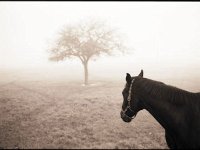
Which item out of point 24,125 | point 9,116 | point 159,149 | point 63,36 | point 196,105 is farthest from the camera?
point 63,36

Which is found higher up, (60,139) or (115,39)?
(115,39)

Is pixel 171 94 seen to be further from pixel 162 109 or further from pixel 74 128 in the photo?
pixel 74 128

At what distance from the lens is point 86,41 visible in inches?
1383

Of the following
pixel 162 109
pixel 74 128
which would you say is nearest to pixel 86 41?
pixel 74 128

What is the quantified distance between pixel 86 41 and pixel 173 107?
→ 3104 centimetres

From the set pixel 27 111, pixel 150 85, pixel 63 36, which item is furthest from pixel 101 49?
pixel 150 85

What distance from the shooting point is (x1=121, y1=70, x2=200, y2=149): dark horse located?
16.1 ft

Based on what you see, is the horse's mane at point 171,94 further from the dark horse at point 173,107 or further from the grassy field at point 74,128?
the grassy field at point 74,128

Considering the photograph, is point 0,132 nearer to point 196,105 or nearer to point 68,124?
point 68,124

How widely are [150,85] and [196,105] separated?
3.87 ft

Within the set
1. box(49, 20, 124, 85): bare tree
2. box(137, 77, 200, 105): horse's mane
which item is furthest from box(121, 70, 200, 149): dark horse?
box(49, 20, 124, 85): bare tree

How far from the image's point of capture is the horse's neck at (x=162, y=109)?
504 centimetres

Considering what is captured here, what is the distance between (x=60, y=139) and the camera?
438 inches

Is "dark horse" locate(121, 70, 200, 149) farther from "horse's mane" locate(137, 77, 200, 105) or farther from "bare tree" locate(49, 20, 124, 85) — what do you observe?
"bare tree" locate(49, 20, 124, 85)
